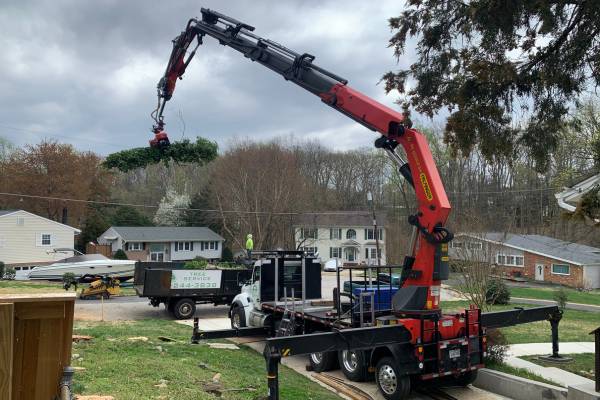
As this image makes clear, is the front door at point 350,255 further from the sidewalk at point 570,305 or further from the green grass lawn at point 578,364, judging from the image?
the green grass lawn at point 578,364

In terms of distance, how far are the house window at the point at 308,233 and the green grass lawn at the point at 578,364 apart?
43.1 metres

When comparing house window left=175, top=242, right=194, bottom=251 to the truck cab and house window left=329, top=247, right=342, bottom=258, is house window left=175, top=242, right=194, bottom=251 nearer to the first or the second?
house window left=329, top=247, right=342, bottom=258

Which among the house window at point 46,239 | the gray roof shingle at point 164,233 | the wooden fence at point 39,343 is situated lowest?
the wooden fence at point 39,343

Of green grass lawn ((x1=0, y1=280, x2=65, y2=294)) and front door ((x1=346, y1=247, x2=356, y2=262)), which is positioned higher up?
front door ((x1=346, y1=247, x2=356, y2=262))

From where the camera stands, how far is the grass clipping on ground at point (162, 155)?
1398 centimetres

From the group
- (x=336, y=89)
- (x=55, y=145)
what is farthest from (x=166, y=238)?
(x=336, y=89)

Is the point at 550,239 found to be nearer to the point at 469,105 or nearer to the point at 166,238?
the point at 166,238

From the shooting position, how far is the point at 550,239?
174 feet

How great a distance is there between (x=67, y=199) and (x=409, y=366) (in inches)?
1761

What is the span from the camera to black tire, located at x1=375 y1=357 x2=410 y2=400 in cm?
899

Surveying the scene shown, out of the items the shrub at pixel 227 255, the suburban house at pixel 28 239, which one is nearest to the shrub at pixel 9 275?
the suburban house at pixel 28 239

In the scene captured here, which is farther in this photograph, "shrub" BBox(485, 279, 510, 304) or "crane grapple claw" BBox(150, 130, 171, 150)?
"shrub" BBox(485, 279, 510, 304)

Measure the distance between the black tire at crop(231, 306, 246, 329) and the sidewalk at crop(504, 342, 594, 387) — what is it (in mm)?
6895

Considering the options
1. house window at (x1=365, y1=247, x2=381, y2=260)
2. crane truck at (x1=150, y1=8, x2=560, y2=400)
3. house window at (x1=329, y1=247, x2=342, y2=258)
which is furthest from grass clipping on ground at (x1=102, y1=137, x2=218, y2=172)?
house window at (x1=365, y1=247, x2=381, y2=260)
